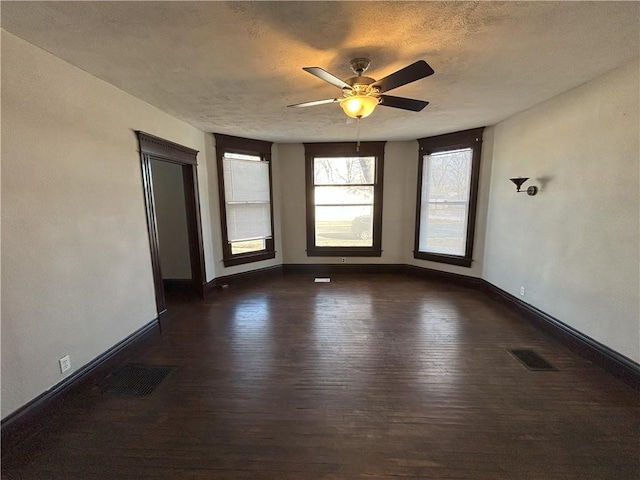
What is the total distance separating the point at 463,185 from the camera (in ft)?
15.2

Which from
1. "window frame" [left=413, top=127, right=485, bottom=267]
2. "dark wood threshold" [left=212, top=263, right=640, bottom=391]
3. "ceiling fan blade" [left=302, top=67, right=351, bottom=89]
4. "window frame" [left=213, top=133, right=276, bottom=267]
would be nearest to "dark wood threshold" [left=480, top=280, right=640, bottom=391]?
"dark wood threshold" [left=212, top=263, right=640, bottom=391]

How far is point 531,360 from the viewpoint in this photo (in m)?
2.63

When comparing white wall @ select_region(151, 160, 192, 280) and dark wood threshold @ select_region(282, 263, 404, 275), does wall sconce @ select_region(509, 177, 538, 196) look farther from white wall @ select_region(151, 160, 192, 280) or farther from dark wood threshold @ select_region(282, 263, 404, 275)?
white wall @ select_region(151, 160, 192, 280)

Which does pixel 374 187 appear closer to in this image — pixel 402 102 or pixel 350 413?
pixel 402 102

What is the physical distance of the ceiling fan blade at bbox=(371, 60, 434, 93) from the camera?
5.69 ft

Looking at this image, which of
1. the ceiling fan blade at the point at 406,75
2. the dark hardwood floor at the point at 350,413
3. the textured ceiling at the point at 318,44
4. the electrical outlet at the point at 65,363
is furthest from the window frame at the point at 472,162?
the electrical outlet at the point at 65,363

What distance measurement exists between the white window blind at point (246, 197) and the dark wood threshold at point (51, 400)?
2.52 metres

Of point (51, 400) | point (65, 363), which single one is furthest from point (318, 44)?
point (51, 400)

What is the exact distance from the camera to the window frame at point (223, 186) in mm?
4594

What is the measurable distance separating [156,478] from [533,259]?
4.13 m

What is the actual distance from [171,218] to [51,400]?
298 cm

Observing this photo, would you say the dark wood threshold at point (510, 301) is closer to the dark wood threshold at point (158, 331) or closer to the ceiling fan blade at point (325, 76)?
the dark wood threshold at point (158, 331)

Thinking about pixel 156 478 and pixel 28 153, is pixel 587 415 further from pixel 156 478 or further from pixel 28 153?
pixel 28 153

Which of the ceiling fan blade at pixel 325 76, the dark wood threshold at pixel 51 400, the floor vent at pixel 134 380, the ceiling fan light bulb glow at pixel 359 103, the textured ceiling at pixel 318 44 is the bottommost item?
the floor vent at pixel 134 380
